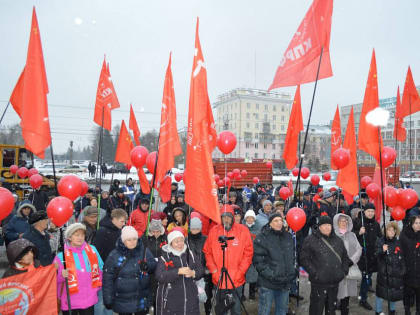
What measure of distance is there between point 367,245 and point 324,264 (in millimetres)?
A: 1782

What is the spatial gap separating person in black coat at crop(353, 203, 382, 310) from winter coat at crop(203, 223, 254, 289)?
7.28 feet

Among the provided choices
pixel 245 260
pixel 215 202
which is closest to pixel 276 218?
pixel 245 260

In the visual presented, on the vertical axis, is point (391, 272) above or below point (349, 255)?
below

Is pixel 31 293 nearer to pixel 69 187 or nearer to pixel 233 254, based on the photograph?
pixel 233 254

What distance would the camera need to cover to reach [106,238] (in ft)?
14.8

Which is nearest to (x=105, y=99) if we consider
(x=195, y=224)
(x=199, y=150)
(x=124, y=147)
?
(x=124, y=147)

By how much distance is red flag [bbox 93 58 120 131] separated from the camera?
668cm

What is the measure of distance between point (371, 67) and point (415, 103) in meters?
3.14

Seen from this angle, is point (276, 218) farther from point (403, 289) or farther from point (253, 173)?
point (253, 173)

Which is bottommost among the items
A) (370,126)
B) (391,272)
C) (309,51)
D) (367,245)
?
(391,272)

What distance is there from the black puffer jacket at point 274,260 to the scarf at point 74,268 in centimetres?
197

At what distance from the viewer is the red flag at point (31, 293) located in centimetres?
298

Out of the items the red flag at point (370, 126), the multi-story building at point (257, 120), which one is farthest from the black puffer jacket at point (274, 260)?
the multi-story building at point (257, 120)

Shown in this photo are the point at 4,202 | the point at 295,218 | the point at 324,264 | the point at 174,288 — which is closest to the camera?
the point at 174,288
